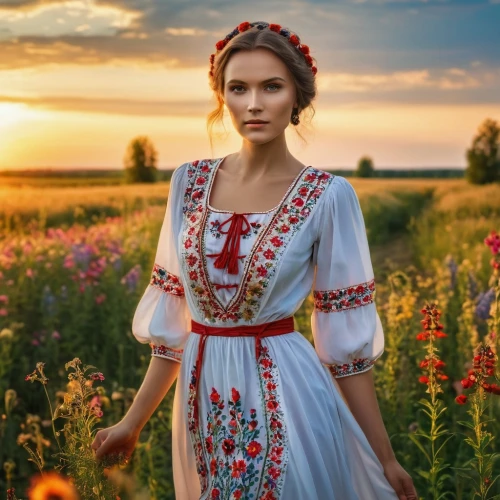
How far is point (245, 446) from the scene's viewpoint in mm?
1885

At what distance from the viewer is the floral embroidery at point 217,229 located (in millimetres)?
2008

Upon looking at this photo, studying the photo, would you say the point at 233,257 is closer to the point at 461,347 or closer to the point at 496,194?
the point at 461,347

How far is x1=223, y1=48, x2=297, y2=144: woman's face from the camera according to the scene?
1996mm

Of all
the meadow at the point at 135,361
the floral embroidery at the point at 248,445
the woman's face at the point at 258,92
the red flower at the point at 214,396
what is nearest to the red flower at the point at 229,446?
the floral embroidery at the point at 248,445

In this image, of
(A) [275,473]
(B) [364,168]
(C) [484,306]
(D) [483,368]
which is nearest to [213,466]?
(A) [275,473]

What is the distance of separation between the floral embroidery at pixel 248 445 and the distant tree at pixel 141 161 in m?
26.8

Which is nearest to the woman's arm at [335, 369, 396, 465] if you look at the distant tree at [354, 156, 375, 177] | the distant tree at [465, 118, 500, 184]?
the distant tree at [465, 118, 500, 184]

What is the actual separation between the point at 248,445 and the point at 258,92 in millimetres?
865

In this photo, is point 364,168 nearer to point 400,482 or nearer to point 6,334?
point 6,334

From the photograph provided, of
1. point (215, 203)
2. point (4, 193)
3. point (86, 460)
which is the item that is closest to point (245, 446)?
point (86, 460)

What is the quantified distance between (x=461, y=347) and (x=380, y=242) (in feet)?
30.5

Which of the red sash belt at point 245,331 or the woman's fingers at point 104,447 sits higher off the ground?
the red sash belt at point 245,331

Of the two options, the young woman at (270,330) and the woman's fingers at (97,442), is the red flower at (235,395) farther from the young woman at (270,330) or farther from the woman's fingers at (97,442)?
the woman's fingers at (97,442)

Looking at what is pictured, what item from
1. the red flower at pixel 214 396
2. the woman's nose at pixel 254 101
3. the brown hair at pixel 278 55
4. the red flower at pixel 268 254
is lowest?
the red flower at pixel 214 396
